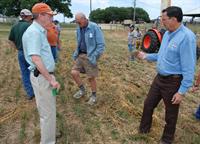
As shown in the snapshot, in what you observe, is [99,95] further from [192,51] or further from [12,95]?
[192,51]

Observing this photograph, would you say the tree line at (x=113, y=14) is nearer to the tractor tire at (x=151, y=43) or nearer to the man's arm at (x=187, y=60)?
the tractor tire at (x=151, y=43)

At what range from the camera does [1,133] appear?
16.2 ft

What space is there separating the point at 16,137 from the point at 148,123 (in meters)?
1.96

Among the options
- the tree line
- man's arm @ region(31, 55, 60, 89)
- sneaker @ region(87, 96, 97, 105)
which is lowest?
the tree line

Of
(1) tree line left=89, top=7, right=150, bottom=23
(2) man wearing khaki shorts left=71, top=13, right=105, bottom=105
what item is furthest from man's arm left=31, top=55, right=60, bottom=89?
(1) tree line left=89, top=7, right=150, bottom=23

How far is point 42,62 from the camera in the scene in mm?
3762

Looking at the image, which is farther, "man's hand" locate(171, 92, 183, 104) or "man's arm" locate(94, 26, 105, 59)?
"man's arm" locate(94, 26, 105, 59)

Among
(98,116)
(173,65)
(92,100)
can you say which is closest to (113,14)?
(92,100)

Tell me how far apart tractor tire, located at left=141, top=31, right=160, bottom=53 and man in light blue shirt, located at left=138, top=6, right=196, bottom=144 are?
9535 mm

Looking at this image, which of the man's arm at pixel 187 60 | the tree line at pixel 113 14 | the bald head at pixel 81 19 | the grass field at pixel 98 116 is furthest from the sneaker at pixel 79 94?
the tree line at pixel 113 14

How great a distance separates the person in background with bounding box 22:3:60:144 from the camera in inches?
146

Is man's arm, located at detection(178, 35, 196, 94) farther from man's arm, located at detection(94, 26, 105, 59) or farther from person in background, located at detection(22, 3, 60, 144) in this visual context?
man's arm, located at detection(94, 26, 105, 59)

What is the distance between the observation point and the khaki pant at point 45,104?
3925 millimetres

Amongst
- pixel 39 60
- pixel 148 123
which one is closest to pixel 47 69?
pixel 39 60
